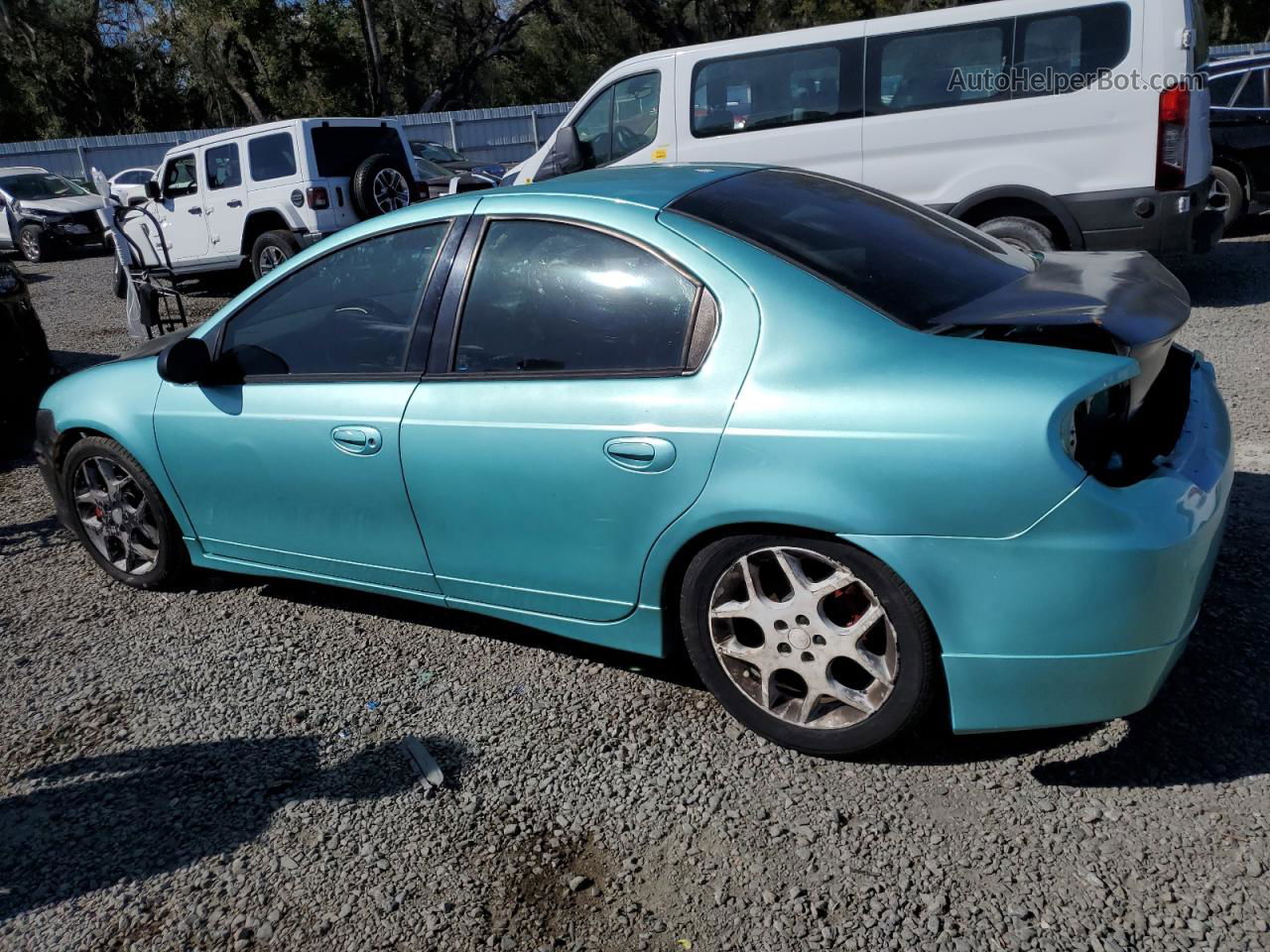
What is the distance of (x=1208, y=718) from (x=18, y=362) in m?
6.97

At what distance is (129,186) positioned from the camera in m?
16.9

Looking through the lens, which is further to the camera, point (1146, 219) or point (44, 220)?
point (44, 220)

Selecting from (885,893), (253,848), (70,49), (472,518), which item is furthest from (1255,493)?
(70,49)

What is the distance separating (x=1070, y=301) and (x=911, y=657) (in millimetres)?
971

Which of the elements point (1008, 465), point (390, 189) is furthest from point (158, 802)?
point (390, 189)

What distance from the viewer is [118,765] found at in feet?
10.5

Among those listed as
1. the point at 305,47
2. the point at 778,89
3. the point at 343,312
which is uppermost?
the point at 305,47

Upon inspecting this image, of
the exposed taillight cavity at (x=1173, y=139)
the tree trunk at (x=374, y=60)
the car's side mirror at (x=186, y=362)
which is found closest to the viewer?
the car's side mirror at (x=186, y=362)

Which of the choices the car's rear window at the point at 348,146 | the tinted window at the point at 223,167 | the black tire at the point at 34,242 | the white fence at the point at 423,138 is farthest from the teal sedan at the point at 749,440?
the white fence at the point at 423,138

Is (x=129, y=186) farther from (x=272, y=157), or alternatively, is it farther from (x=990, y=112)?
(x=990, y=112)

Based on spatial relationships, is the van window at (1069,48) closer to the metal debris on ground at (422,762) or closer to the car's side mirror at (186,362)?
the car's side mirror at (186,362)

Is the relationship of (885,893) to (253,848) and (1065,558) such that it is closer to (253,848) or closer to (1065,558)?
(1065,558)

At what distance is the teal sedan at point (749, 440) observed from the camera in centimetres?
243

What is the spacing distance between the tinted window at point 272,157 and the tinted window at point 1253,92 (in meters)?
9.53
